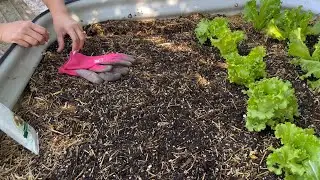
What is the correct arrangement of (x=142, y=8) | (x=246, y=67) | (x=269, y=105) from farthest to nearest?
(x=142, y=8)
(x=246, y=67)
(x=269, y=105)

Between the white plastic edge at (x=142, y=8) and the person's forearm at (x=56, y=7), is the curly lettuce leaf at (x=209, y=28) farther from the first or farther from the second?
the person's forearm at (x=56, y=7)

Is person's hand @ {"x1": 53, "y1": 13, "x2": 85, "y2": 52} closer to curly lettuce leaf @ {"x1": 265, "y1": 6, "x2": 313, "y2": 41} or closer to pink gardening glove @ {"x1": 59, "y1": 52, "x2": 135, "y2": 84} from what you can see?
pink gardening glove @ {"x1": 59, "y1": 52, "x2": 135, "y2": 84}

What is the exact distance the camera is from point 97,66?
2.60 metres

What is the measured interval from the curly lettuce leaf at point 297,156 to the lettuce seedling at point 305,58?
0.55m

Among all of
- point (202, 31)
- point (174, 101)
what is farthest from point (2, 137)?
point (202, 31)

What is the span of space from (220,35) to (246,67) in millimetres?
371

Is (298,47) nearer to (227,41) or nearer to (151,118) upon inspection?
(227,41)

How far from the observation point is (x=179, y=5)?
3174 mm

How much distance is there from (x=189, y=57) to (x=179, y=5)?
558 mm

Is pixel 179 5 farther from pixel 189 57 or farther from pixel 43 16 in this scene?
pixel 43 16

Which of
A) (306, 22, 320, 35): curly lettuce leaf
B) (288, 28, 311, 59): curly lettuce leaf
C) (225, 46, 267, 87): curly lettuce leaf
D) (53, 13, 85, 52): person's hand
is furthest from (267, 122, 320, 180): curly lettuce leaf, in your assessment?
(53, 13, 85, 52): person's hand

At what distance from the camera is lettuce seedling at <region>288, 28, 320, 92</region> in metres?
2.48

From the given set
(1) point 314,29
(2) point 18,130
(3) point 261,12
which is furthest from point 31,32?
(1) point 314,29

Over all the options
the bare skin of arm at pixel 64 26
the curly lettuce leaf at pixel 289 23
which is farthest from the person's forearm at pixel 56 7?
the curly lettuce leaf at pixel 289 23
